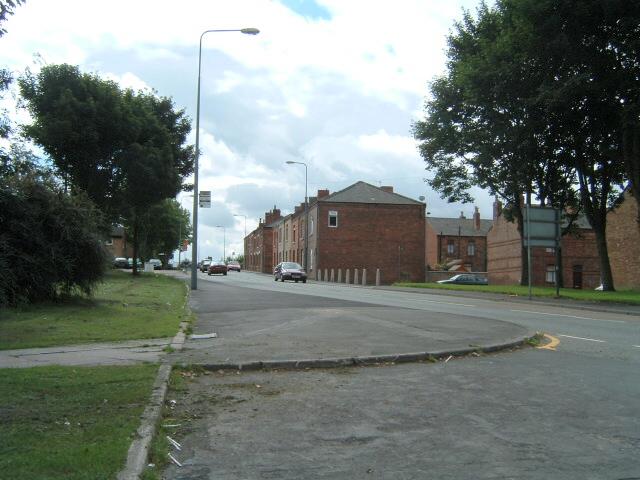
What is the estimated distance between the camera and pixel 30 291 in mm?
14625

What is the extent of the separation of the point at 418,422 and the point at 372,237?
194 feet

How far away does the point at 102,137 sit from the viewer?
3203cm

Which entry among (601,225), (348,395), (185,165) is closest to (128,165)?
(185,165)

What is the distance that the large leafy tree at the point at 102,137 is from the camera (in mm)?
30469

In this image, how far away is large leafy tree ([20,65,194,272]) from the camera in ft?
100.0

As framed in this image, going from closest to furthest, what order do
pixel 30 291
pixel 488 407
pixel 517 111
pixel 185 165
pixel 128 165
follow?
pixel 488 407, pixel 30 291, pixel 517 111, pixel 128 165, pixel 185 165

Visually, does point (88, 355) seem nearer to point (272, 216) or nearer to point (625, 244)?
point (625, 244)

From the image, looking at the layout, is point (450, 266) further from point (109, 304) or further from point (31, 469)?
point (31, 469)

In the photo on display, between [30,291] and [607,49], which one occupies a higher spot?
[607,49]

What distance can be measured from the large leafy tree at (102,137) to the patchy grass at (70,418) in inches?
976

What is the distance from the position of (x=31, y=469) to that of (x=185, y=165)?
120ft

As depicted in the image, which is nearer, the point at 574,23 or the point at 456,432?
the point at 456,432

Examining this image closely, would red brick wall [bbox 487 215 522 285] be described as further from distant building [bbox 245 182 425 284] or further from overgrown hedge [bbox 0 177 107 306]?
overgrown hedge [bbox 0 177 107 306]

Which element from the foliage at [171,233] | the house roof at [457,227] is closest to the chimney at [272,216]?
the foliage at [171,233]
